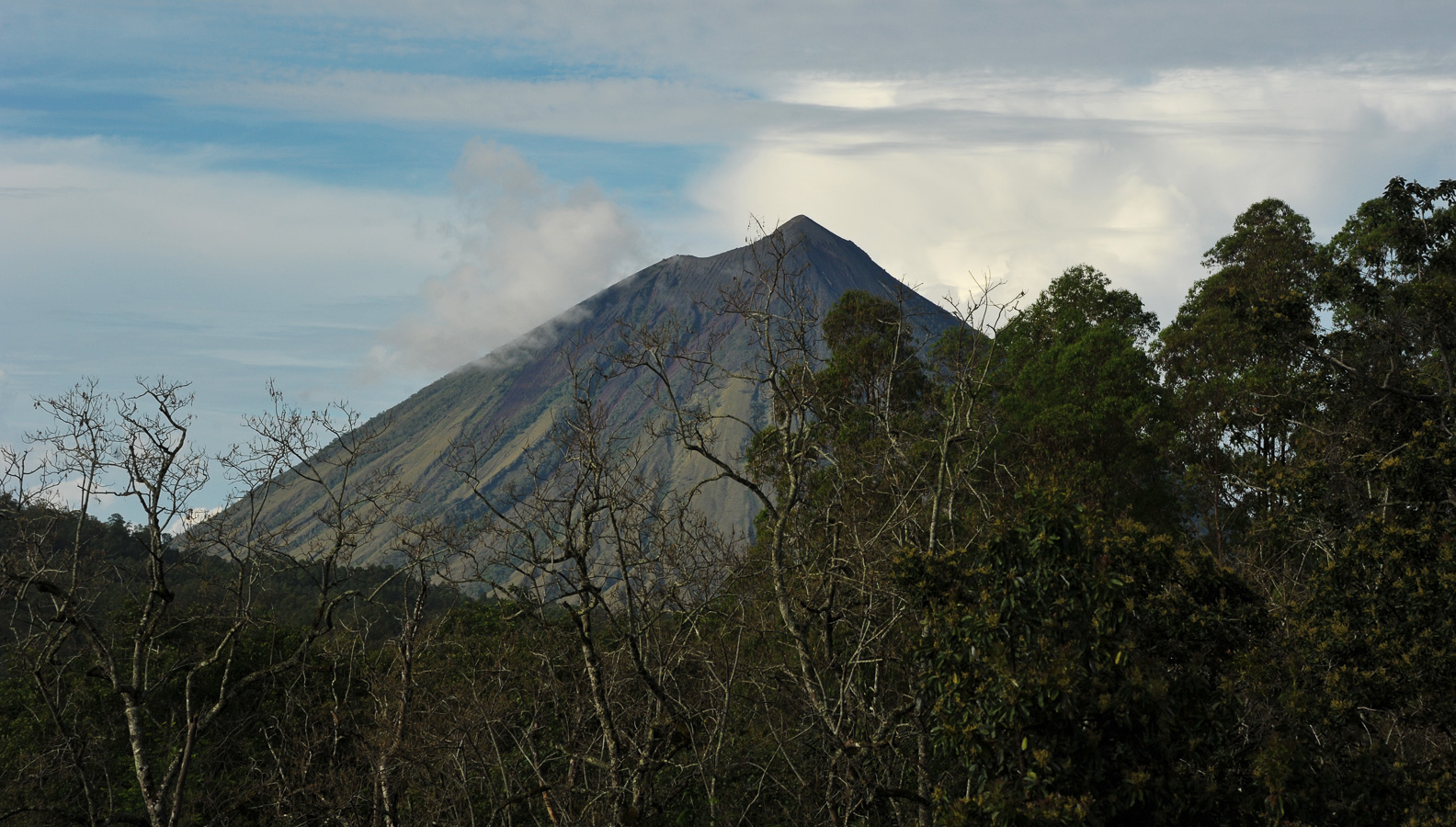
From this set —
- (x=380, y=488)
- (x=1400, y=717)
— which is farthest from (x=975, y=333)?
(x=380, y=488)

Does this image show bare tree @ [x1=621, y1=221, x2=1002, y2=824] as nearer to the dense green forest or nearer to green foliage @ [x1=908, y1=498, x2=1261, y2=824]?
the dense green forest

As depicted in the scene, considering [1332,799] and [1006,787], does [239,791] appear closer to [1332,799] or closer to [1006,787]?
[1006,787]

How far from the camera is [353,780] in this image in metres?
13.6

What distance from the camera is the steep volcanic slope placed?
439 ft

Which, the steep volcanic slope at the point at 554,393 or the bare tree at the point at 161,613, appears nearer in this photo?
the bare tree at the point at 161,613

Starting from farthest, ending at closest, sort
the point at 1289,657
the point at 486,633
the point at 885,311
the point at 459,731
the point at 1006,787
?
the point at 885,311 < the point at 486,633 < the point at 459,731 < the point at 1289,657 < the point at 1006,787

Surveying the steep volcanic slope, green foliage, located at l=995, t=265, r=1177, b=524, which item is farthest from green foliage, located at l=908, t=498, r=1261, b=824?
the steep volcanic slope

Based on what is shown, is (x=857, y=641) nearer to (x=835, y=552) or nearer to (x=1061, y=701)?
(x=835, y=552)

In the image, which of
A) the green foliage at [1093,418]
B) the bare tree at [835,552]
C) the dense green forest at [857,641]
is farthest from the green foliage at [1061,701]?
the green foliage at [1093,418]

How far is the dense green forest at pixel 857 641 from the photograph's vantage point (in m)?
6.61

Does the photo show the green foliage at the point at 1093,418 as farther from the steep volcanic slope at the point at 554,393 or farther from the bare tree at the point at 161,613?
the steep volcanic slope at the point at 554,393

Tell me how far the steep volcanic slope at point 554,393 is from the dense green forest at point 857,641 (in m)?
108

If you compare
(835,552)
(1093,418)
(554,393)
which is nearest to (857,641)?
(835,552)

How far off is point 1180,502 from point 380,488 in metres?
21.3
